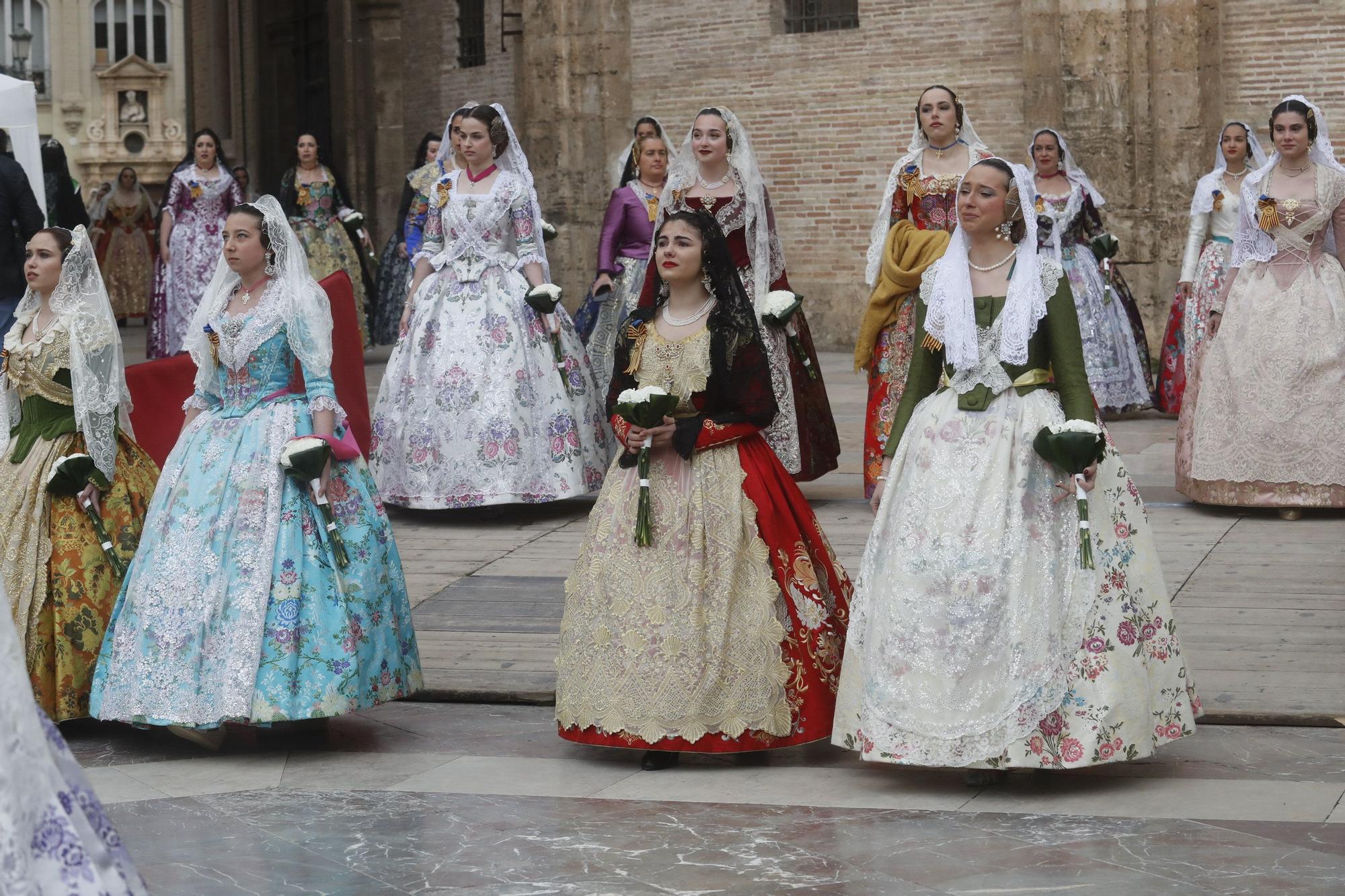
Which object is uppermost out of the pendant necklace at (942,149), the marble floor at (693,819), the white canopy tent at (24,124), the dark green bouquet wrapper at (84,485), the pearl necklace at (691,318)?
the white canopy tent at (24,124)

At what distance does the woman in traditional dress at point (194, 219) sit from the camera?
48.6 ft

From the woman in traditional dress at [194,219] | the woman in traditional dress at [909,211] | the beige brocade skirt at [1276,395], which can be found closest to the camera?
the woman in traditional dress at [909,211]

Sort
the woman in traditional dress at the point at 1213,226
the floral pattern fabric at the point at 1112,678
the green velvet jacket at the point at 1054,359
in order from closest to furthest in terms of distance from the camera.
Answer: the floral pattern fabric at the point at 1112,678 < the green velvet jacket at the point at 1054,359 < the woman in traditional dress at the point at 1213,226

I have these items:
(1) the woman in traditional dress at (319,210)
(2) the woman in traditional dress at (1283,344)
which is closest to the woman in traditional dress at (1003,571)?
(2) the woman in traditional dress at (1283,344)

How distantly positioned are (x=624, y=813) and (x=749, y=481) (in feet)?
3.60

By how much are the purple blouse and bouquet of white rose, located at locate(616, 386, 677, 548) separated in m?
4.78

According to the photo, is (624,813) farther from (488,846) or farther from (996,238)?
(996,238)

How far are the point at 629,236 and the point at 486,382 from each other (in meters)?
1.45

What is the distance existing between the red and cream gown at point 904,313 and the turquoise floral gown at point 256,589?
10.7 feet

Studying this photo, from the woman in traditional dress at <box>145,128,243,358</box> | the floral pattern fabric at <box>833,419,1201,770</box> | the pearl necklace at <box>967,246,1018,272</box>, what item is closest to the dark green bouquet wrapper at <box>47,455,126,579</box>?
the floral pattern fabric at <box>833,419,1201,770</box>

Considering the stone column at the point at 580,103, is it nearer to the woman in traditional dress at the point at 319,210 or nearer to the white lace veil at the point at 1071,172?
the woman in traditional dress at the point at 319,210

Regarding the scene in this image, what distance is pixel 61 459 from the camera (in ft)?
21.6

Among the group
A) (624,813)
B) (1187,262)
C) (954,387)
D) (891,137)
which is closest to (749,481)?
(954,387)

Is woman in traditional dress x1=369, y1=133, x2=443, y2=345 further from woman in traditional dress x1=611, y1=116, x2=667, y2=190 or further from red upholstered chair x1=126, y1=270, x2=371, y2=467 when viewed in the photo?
red upholstered chair x1=126, y1=270, x2=371, y2=467
